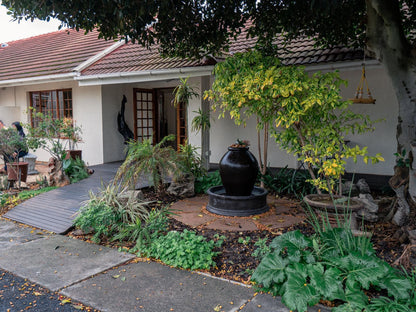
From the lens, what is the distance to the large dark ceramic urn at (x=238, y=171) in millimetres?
5941

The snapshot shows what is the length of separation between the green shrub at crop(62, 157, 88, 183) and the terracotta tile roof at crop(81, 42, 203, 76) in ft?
9.01

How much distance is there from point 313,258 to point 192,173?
4.04 metres

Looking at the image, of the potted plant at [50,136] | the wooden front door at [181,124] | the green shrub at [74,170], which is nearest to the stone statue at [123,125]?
the wooden front door at [181,124]

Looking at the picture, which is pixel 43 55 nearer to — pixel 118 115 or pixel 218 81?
pixel 118 115

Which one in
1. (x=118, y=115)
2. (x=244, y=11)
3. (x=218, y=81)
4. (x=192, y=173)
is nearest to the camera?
(x=218, y=81)

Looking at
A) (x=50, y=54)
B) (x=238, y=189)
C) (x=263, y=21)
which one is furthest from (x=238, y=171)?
(x=50, y=54)

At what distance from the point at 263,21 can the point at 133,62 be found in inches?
176

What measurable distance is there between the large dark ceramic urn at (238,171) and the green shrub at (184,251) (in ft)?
5.20

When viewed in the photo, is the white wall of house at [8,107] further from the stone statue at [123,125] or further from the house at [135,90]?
the stone statue at [123,125]

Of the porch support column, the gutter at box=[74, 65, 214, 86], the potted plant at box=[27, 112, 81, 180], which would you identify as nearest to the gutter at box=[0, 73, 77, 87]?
the gutter at box=[74, 65, 214, 86]

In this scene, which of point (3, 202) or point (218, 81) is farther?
point (3, 202)

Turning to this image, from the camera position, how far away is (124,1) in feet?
15.0

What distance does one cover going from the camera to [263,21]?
6.68 metres

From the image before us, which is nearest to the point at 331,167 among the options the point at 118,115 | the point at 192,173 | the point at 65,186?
the point at 192,173
